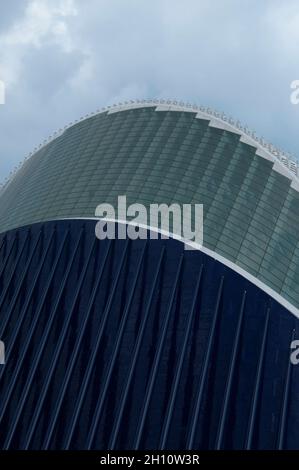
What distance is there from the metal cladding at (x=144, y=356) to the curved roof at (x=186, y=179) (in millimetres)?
2287

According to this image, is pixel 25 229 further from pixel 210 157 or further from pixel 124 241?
pixel 210 157

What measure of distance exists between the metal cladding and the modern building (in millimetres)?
67

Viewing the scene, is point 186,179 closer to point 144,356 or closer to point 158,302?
point 158,302

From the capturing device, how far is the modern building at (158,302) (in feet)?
105

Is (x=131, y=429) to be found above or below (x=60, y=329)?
below

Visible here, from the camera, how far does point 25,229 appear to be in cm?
4425

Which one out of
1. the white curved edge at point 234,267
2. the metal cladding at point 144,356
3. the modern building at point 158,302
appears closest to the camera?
the metal cladding at point 144,356

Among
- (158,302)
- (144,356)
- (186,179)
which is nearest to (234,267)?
(158,302)

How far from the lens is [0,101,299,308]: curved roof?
37.9 meters

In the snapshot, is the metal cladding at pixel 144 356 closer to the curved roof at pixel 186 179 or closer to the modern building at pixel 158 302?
the modern building at pixel 158 302

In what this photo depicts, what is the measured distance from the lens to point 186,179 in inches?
1642

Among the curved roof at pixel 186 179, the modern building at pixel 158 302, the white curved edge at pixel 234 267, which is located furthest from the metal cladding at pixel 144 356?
the curved roof at pixel 186 179

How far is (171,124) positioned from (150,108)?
9.92ft

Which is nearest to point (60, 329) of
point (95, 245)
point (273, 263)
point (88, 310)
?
point (88, 310)
